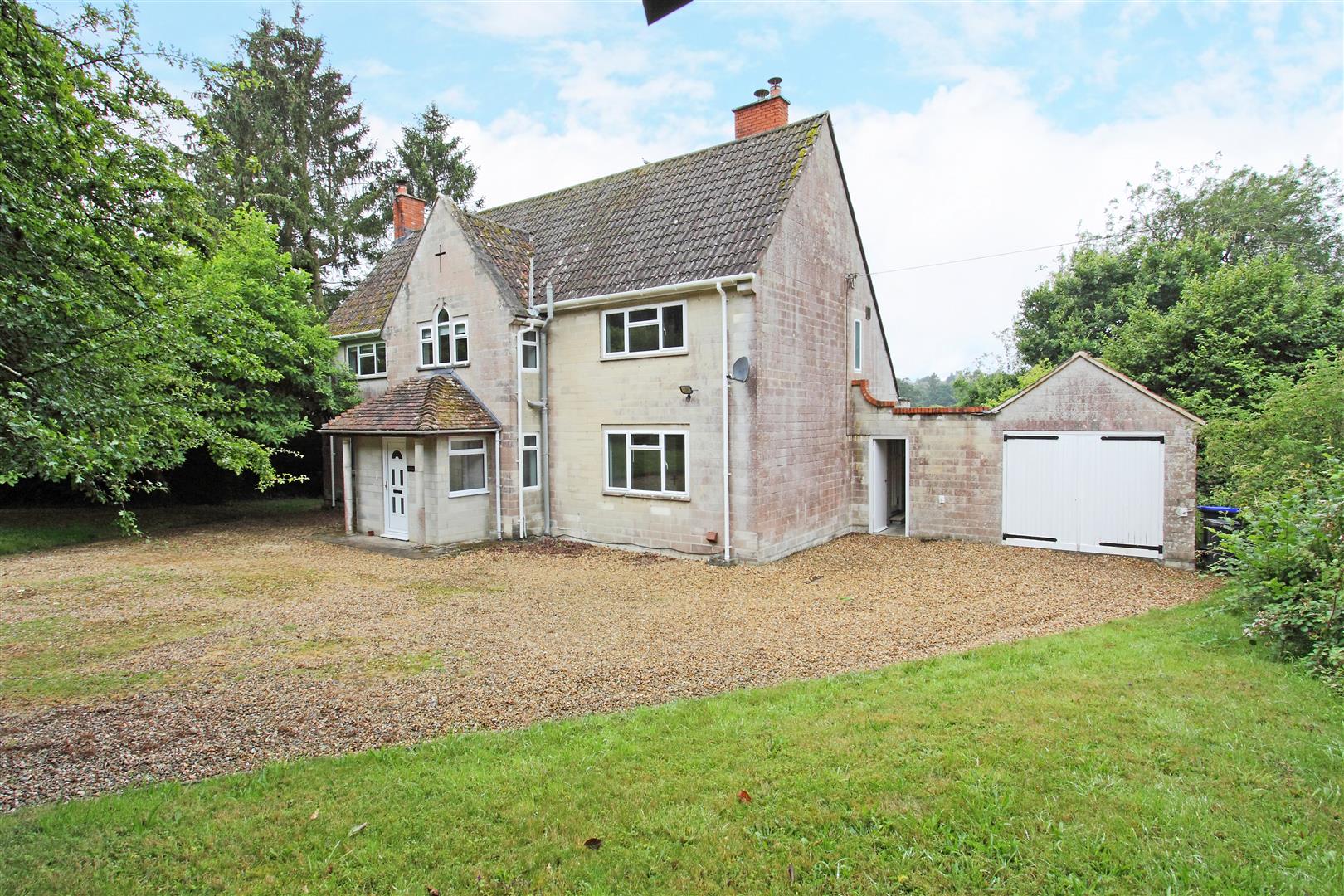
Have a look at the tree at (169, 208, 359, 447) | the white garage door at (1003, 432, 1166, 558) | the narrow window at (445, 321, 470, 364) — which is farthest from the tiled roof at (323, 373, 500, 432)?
the white garage door at (1003, 432, 1166, 558)

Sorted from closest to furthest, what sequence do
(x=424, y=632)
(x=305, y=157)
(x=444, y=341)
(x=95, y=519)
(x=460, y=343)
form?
(x=424, y=632) → (x=460, y=343) → (x=444, y=341) → (x=95, y=519) → (x=305, y=157)

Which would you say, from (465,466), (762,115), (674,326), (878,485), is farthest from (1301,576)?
(465,466)

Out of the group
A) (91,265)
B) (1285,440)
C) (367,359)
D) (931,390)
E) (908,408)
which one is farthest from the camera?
(931,390)

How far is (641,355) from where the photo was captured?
14.4 meters

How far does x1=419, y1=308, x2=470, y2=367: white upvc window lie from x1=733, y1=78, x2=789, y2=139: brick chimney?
839 centimetres

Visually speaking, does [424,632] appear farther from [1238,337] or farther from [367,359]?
[1238,337]

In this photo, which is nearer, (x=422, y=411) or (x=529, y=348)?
(x=422, y=411)

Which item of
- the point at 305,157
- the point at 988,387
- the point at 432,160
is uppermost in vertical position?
the point at 432,160

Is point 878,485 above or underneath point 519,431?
underneath

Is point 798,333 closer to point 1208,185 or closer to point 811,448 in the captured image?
point 811,448

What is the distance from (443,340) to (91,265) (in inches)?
466

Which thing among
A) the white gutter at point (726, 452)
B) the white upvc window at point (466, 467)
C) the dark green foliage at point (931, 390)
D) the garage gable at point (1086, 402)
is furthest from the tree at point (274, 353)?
the dark green foliage at point (931, 390)

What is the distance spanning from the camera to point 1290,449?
1059 cm

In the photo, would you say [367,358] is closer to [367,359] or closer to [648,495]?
[367,359]
